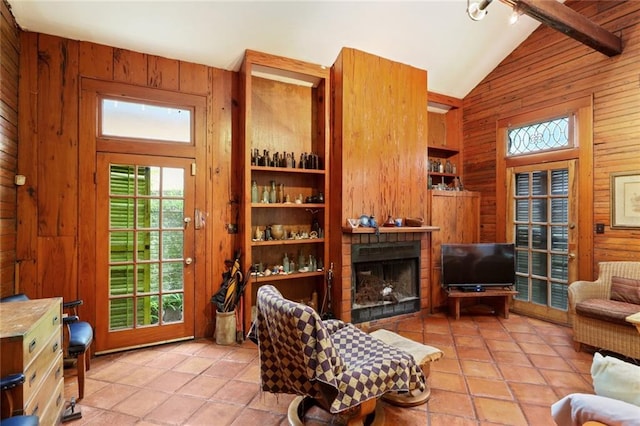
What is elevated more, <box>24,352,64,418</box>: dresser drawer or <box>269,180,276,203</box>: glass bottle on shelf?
<box>269,180,276,203</box>: glass bottle on shelf

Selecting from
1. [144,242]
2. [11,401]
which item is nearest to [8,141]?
[144,242]

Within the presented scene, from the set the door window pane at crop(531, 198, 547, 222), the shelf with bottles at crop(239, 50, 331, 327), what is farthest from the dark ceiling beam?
the shelf with bottles at crop(239, 50, 331, 327)

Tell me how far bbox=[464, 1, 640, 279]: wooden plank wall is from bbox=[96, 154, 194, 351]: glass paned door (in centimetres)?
426

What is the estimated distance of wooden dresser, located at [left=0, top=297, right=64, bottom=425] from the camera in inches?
55.7

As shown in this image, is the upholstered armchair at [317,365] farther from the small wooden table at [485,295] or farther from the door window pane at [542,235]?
the door window pane at [542,235]

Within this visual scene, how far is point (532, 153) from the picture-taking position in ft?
13.1

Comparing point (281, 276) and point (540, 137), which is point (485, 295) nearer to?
point (540, 137)

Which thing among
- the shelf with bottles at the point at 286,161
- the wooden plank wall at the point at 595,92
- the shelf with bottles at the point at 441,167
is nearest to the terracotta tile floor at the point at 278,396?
the wooden plank wall at the point at 595,92


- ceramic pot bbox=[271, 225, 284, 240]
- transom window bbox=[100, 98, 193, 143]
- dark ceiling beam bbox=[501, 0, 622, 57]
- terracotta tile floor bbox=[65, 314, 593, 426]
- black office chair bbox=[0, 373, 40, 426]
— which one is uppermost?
dark ceiling beam bbox=[501, 0, 622, 57]

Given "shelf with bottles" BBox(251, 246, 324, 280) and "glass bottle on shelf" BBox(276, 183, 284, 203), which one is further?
"glass bottle on shelf" BBox(276, 183, 284, 203)

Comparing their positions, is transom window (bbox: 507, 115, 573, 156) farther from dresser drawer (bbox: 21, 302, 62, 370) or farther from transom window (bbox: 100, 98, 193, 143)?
dresser drawer (bbox: 21, 302, 62, 370)

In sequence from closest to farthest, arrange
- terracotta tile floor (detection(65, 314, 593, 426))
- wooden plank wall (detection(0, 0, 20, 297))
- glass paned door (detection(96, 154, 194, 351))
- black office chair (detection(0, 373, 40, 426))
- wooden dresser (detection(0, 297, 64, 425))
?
black office chair (detection(0, 373, 40, 426)) → wooden dresser (detection(0, 297, 64, 425)) → terracotta tile floor (detection(65, 314, 593, 426)) → wooden plank wall (detection(0, 0, 20, 297)) → glass paned door (detection(96, 154, 194, 351))

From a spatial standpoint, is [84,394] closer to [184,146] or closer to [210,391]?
[210,391]

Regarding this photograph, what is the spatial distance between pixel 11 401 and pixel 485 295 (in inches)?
170
